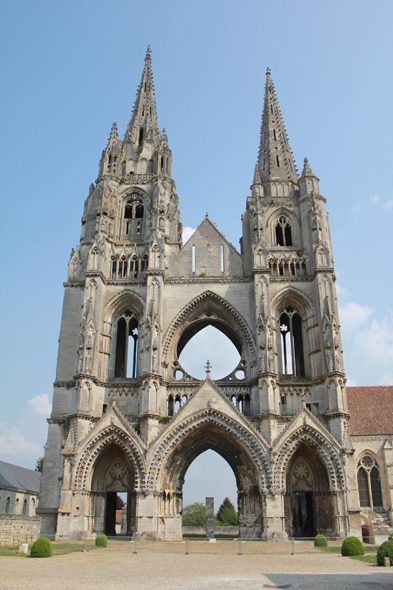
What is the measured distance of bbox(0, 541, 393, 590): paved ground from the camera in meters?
10.6

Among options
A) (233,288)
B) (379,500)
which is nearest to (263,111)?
(233,288)

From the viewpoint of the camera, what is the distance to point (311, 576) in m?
12.2

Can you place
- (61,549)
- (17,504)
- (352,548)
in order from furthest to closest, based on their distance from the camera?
1. (17,504)
2. (61,549)
3. (352,548)

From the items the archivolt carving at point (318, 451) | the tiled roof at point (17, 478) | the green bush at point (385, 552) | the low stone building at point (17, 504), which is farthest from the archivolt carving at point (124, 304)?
the tiled roof at point (17, 478)

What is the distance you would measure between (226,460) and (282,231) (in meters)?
14.6

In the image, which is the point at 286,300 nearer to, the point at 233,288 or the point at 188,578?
the point at 233,288

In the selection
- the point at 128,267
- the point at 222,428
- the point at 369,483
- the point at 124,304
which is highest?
the point at 128,267

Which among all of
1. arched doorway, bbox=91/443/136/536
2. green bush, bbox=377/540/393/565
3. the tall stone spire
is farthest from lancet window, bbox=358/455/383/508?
green bush, bbox=377/540/393/565

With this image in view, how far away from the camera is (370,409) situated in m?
36.2

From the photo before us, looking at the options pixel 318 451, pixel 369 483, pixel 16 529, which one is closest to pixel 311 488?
pixel 318 451

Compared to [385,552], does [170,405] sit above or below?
above

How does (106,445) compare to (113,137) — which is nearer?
(106,445)

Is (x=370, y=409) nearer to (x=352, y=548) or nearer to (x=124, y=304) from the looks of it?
(x=124, y=304)

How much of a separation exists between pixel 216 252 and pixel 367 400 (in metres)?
16.1
